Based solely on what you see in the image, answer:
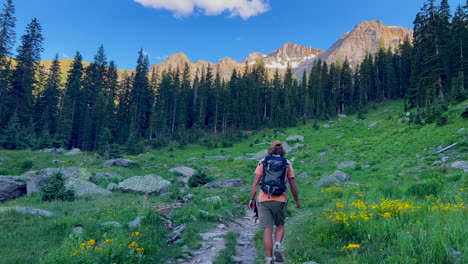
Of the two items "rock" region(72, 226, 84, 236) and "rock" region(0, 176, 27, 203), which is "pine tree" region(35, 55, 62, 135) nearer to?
"rock" region(0, 176, 27, 203)

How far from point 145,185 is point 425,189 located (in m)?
14.5

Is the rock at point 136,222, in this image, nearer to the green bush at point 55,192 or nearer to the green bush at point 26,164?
the green bush at point 55,192

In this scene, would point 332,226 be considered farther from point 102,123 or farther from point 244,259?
point 102,123

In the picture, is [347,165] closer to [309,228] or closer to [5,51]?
[309,228]

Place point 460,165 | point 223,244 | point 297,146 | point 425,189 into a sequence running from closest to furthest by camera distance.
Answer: point 223,244
point 425,189
point 460,165
point 297,146

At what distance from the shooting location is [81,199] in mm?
12984

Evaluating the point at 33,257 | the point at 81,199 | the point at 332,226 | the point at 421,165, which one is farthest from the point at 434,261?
the point at 421,165

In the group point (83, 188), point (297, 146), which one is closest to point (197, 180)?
point (83, 188)

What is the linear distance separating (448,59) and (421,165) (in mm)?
37243

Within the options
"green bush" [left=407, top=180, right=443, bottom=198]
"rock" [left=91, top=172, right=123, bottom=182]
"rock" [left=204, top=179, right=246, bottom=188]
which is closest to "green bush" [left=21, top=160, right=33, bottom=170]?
"rock" [left=91, top=172, right=123, bottom=182]

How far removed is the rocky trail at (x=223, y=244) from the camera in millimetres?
6320

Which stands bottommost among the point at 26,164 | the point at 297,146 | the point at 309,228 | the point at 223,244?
the point at 223,244

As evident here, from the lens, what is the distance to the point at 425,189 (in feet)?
34.3

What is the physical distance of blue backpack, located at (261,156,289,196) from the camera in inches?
215
